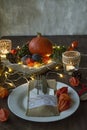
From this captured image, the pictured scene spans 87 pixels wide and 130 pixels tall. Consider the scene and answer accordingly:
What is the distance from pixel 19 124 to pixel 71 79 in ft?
1.11

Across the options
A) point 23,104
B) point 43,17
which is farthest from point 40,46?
point 43,17

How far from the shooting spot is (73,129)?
0.81 meters

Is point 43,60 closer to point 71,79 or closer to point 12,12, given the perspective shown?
point 71,79

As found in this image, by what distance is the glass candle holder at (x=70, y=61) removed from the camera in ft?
3.80

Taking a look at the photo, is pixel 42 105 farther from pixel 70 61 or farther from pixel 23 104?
pixel 70 61

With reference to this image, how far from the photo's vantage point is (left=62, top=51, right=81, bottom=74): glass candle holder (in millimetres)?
1157

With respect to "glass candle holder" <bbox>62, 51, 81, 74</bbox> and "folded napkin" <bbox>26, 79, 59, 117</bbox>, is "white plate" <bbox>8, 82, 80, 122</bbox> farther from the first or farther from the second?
"glass candle holder" <bbox>62, 51, 81, 74</bbox>

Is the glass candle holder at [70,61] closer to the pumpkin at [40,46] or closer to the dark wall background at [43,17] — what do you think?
the pumpkin at [40,46]

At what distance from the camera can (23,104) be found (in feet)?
3.07

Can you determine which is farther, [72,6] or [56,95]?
[72,6]

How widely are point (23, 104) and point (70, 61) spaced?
33cm

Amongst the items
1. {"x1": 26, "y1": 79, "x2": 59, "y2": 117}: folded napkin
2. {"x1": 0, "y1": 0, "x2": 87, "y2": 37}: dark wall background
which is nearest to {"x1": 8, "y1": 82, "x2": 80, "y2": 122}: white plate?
{"x1": 26, "y1": 79, "x2": 59, "y2": 117}: folded napkin

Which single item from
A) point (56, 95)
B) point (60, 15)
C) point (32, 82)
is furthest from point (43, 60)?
point (60, 15)

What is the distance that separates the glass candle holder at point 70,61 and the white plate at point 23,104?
16 centimetres
